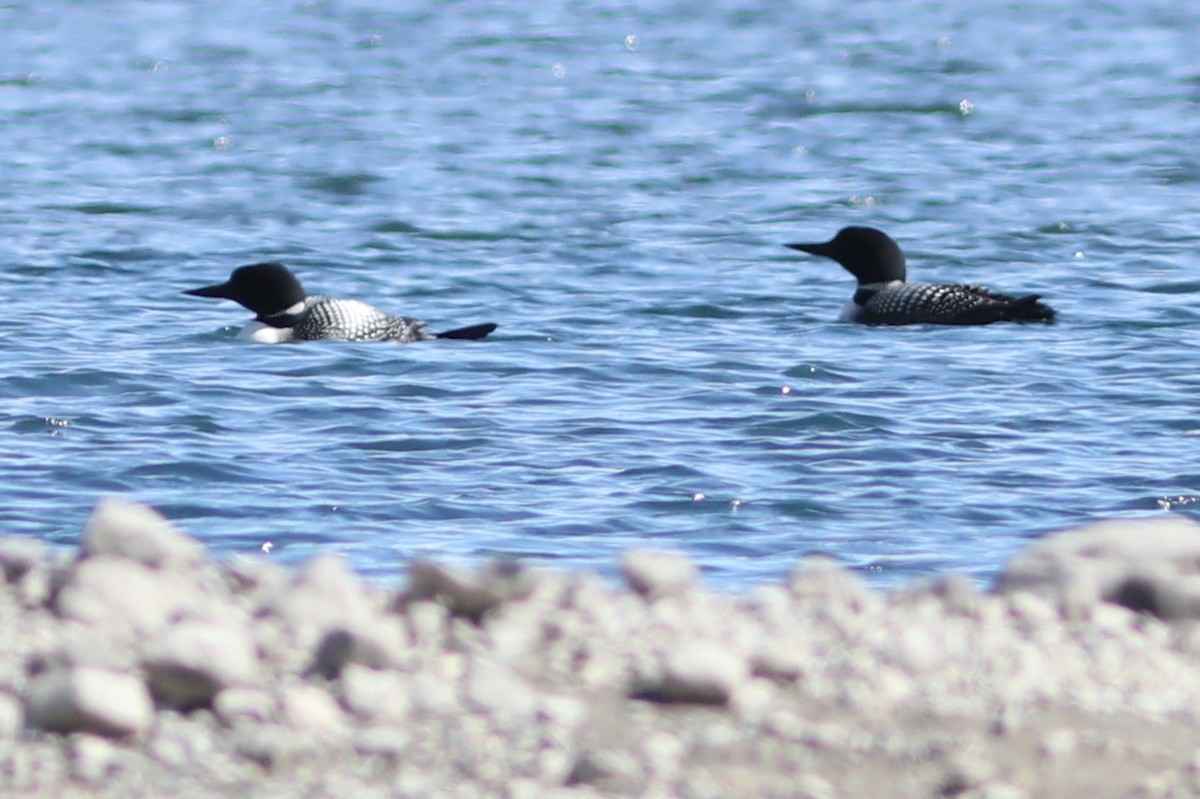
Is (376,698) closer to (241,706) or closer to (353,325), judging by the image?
(241,706)

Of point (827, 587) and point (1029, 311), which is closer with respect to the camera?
point (827, 587)

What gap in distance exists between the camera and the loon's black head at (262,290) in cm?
1240

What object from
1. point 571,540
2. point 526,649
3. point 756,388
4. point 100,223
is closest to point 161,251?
point 100,223

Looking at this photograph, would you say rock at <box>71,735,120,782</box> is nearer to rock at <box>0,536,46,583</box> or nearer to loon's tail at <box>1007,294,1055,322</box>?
rock at <box>0,536,46,583</box>

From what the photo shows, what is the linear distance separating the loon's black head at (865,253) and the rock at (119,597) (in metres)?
8.89

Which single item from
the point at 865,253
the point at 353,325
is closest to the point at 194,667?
the point at 353,325

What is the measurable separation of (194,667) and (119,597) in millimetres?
560

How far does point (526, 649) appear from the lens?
190 inches

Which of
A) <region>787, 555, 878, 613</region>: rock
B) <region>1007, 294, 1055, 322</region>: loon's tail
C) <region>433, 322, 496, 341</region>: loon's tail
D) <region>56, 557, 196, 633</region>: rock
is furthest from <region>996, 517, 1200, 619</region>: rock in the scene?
<region>1007, 294, 1055, 322</region>: loon's tail

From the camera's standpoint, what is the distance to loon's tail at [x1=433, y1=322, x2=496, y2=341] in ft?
38.5

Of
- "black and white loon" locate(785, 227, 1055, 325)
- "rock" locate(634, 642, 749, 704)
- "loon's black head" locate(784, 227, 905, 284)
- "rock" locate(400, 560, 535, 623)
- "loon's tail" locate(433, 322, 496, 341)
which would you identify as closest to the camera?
"rock" locate(634, 642, 749, 704)

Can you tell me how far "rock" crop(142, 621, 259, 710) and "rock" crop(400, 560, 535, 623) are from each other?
0.56 metres

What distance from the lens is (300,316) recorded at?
1227 centimetres

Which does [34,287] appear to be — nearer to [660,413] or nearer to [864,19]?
[660,413]
